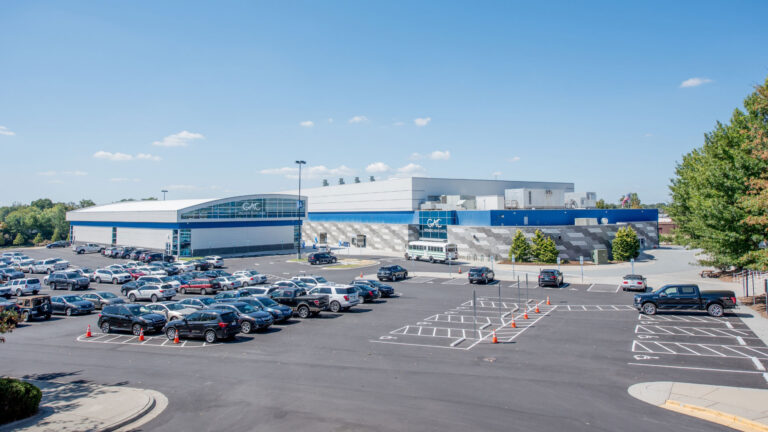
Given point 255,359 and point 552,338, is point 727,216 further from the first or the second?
A: point 255,359

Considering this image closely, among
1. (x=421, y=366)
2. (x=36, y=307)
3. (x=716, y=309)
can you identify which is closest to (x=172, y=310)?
(x=36, y=307)

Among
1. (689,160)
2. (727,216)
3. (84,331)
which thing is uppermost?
(689,160)

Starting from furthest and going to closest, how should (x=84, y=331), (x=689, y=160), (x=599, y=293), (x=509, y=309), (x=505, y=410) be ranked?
1. (x=689, y=160)
2. (x=599, y=293)
3. (x=509, y=309)
4. (x=84, y=331)
5. (x=505, y=410)

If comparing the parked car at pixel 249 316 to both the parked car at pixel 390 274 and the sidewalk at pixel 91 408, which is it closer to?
the sidewalk at pixel 91 408

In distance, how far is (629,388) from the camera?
1322 cm

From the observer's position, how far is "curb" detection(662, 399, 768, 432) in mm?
10523

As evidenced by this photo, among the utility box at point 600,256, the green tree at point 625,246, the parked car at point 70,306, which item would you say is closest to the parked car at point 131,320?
the parked car at point 70,306

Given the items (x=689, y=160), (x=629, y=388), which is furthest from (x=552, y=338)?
(x=689, y=160)

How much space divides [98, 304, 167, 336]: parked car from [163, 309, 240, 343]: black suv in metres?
1.50

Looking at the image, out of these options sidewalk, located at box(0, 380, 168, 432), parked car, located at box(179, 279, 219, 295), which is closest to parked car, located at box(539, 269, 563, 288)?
parked car, located at box(179, 279, 219, 295)

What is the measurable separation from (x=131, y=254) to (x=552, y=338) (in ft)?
189

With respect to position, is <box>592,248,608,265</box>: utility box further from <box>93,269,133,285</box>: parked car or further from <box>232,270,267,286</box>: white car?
<box>93,269,133,285</box>: parked car

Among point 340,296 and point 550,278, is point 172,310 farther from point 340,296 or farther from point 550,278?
point 550,278

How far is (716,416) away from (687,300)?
52.0ft
